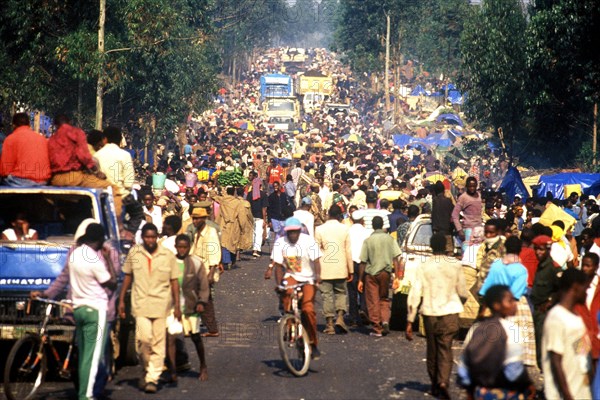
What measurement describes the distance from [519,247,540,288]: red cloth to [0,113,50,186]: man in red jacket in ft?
17.9

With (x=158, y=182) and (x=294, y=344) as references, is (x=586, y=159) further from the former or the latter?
(x=294, y=344)

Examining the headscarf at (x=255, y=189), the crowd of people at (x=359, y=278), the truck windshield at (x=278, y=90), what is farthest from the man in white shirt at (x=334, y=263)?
the truck windshield at (x=278, y=90)

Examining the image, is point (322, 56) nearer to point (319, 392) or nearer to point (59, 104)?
point (59, 104)

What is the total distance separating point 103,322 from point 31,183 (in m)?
2.65

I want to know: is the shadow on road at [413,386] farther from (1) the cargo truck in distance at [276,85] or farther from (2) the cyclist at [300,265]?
(1) the cargo truck in distance at [276,85]

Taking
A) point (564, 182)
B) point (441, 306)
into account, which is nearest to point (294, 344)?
point (441, 306)

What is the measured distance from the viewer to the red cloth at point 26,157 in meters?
12.6

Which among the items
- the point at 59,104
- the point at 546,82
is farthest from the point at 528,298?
the point at 59,104

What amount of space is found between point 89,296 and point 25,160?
275cm

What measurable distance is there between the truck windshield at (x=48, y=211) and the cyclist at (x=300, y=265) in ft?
7.29

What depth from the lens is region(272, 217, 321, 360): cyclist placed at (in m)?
13.1

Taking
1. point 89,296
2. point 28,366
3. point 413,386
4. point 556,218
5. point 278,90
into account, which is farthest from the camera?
point 278,90

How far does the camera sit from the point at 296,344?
1245cm

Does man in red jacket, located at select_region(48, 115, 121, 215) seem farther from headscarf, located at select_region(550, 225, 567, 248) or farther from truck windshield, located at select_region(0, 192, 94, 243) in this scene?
headscarf, located at select_region(550, 225, 567, 248)
